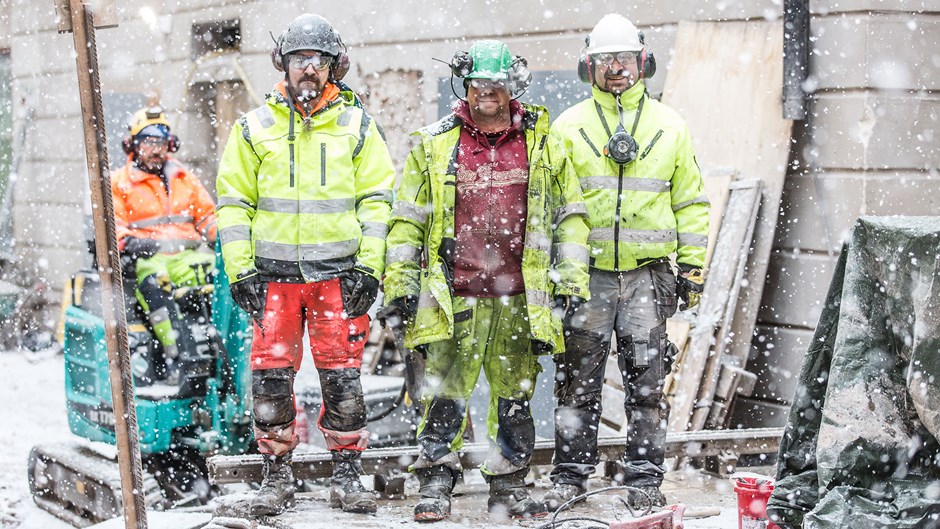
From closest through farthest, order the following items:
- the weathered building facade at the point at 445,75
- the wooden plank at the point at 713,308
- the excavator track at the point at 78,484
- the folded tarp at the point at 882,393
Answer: the folded tarp at the point at 882,393, the excavator track at the point at 78,484, the weathered building facade at the point at 445,75, the wooden plank at the point at 713,308

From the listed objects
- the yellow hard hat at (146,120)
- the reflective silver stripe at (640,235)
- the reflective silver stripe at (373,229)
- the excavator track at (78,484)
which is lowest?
the excavator track at (78,484)

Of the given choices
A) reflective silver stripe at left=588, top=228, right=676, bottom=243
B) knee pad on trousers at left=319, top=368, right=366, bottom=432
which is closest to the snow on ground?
knee pad on trousers at left=319, top=368, right=366, bottom=432

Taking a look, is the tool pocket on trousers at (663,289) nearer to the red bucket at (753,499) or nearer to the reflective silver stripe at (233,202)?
the red bucket at (753,499)

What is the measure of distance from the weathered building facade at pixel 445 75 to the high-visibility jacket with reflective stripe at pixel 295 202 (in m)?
3.14

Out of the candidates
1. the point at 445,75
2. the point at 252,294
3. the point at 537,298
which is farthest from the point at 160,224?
the point at 537,298

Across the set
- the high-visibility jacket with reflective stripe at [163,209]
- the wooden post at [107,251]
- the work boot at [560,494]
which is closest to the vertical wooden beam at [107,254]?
the wooden post at [107,251]

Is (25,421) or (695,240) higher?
(695,240)

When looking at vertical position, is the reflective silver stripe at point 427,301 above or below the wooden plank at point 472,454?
above

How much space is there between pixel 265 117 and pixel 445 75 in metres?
4.64

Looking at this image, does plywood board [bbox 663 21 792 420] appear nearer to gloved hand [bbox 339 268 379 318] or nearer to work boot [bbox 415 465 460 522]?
work boot [bbox 415 465 460 522]

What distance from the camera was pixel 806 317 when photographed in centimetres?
715

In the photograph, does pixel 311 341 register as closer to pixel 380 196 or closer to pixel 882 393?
pixel 380 196

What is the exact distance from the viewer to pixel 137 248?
283 inches

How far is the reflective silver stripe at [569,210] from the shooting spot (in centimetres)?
513
